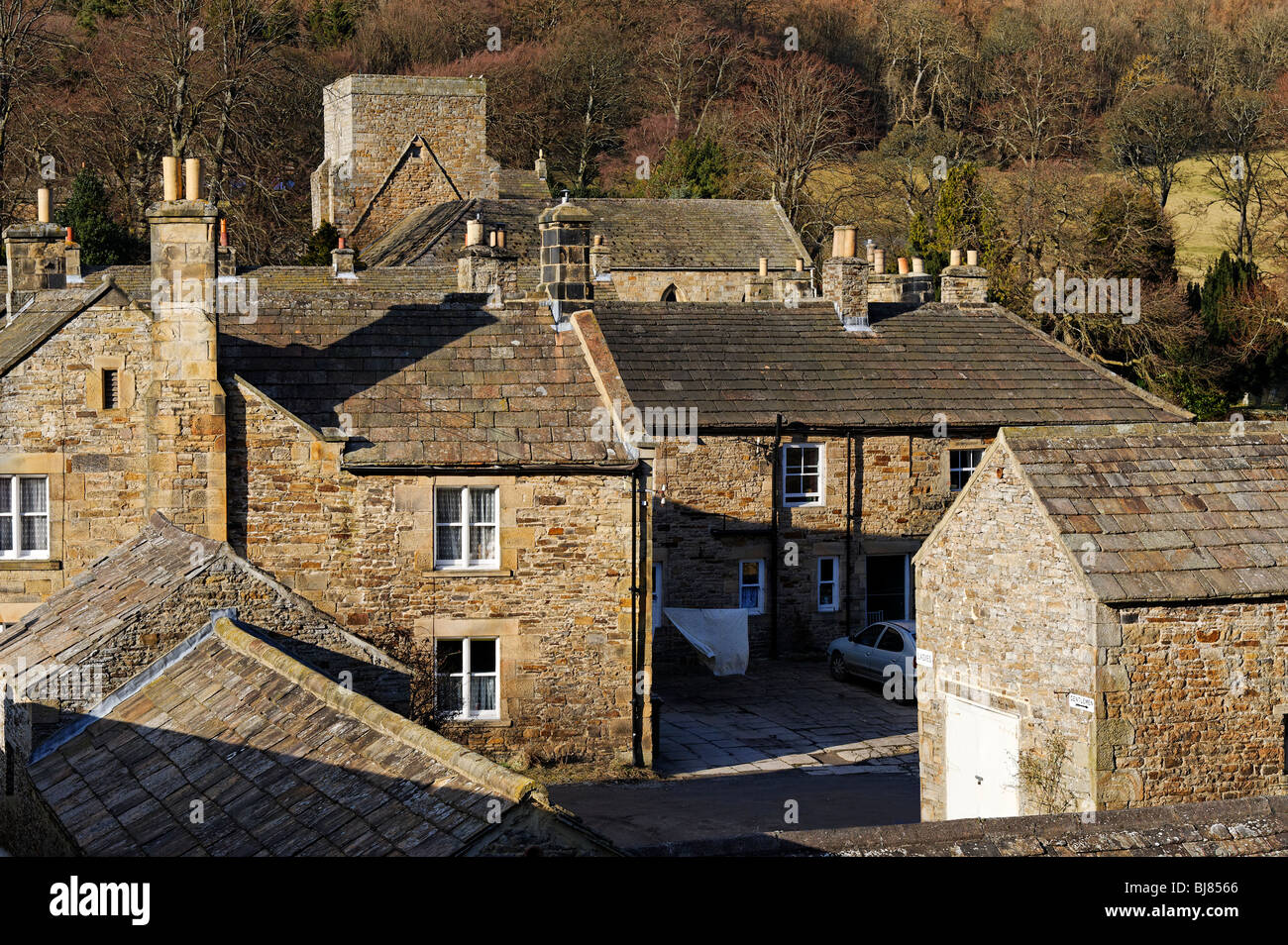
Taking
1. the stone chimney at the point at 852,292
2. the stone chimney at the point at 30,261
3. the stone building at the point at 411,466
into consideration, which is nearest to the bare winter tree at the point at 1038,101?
the stone chimney at the point at 852,292

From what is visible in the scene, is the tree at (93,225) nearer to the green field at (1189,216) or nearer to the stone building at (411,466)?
the stone building at (411,466)

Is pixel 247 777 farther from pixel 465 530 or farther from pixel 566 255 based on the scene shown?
pixel 566 255

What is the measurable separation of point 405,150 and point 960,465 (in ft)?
100.0

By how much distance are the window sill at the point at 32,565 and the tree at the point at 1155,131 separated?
5949 centimetres

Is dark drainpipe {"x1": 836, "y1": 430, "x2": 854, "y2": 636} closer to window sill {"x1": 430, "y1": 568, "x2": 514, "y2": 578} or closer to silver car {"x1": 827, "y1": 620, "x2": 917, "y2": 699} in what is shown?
silver car {"x1": 827, "y1": 620, "x2": 917, "y2": 699}

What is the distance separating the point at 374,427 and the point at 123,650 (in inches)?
251

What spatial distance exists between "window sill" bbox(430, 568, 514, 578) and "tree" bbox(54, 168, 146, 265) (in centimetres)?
3108

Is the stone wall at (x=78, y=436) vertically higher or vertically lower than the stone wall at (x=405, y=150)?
lower

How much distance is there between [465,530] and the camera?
20.5 metres

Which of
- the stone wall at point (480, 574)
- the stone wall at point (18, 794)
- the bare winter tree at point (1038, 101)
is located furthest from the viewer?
the bare winter tree at point (1038, 101)

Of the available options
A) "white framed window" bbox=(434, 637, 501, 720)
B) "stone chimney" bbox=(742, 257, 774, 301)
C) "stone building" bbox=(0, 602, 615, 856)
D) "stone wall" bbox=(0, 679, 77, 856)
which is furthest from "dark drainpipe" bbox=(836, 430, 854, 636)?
"stone wall" bbox=(0, 679, 77, 856)

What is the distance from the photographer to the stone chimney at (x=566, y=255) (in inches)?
908

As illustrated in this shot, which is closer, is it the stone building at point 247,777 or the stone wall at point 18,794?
the stone building at point 247,777
